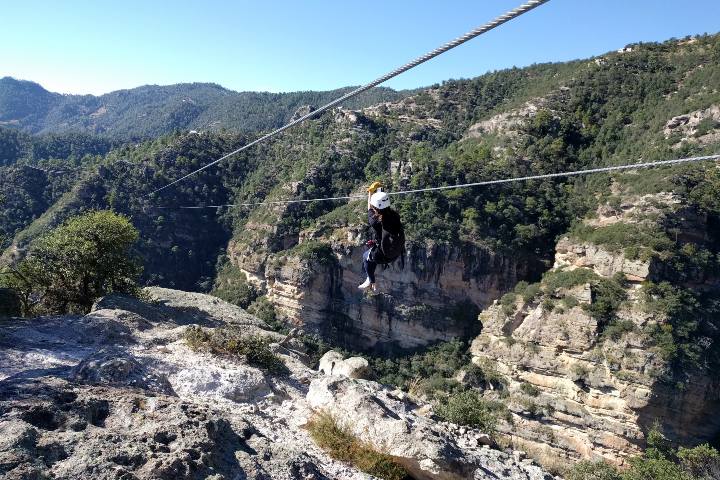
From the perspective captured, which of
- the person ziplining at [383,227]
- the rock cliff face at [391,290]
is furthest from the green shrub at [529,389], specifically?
the person ziplining at [383,227]

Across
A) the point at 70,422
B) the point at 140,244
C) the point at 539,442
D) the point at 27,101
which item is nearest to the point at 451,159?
the point at 539,442

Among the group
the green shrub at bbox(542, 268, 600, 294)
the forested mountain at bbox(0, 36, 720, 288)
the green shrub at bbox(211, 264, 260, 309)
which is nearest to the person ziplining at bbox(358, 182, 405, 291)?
the green shrub at bbox(542, 268, 600, 294)

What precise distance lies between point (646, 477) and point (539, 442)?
907 cm

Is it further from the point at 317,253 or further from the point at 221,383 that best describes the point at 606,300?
the point at 221,383

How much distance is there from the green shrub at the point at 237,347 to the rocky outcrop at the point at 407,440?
5.71ft

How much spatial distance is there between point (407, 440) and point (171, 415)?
11.1 ft

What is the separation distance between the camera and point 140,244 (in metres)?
44.8

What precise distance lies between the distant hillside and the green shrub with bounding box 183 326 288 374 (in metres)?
81.9

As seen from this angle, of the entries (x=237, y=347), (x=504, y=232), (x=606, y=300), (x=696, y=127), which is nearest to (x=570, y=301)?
(x=606, y=300)

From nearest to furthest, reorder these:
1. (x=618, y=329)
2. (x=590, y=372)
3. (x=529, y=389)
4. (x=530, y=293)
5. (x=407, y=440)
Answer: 1. (x=407, y=440)
2. (x=618, y=329)
3. (x=590, y=372)
4. (x=529, y=389)
5. (x=530, y=293)

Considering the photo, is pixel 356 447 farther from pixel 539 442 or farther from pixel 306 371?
pixel 539 442

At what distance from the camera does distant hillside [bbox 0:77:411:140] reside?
10444 cm

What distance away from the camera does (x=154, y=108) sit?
15438 cm

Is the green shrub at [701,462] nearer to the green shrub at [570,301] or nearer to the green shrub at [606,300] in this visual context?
the green shrub at [606,300]
